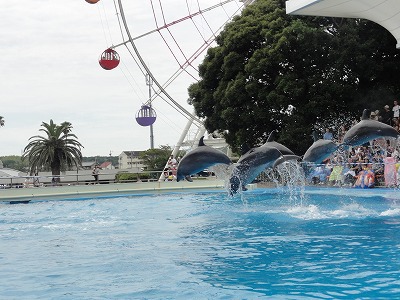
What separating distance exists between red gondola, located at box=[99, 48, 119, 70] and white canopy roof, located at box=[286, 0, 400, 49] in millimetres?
10467

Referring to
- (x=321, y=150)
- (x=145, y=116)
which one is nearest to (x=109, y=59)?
(x=145, y=116)

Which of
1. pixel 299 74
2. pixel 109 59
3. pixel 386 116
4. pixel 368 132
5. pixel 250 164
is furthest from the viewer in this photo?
pixel 109 59

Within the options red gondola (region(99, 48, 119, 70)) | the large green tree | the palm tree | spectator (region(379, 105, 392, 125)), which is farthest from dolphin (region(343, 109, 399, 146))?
the palm tree

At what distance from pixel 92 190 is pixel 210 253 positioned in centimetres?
1530

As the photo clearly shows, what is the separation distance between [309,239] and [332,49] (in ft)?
47.0

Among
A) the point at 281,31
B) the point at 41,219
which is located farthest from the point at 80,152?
the point at 41,219

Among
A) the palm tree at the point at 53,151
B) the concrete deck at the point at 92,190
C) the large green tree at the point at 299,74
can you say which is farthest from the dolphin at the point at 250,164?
the palm tree at the point at 53,151

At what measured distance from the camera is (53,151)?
38469mm

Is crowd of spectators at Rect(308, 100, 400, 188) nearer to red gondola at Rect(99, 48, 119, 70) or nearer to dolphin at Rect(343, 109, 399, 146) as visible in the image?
dolphin at Rect(343, 109, 399, 146)

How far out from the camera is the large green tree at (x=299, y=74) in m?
21.7

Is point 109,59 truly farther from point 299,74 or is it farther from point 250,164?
point 250,164

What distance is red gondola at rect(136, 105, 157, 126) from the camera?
95.4 ft

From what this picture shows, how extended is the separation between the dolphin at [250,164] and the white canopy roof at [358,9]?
8239mm

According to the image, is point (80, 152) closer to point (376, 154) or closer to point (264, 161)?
point (376, 154)
